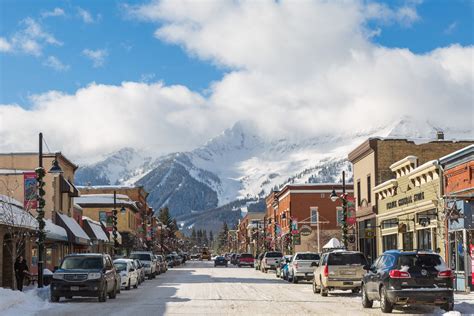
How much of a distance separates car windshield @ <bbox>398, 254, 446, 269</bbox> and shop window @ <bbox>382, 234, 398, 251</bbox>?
29.2 metres

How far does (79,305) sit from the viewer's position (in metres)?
26.3

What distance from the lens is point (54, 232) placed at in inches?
1829

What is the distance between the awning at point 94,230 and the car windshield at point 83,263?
3791 centimetres

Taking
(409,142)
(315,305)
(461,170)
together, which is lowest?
(315,305)

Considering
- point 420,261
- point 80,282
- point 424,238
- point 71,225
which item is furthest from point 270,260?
point 420,261

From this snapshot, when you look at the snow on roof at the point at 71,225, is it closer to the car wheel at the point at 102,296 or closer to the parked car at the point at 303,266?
the parked car at the point at 303,266

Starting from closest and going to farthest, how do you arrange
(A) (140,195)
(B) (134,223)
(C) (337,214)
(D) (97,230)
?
(D) (97,230) < (C) (337,214) < (B) (134,223) < (A) (140,195)

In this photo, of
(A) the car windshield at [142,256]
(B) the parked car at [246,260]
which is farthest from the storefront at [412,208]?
(B) the parked car at [246,260]

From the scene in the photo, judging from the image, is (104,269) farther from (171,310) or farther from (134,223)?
(134,223)

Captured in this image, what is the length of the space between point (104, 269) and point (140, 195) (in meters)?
95.5

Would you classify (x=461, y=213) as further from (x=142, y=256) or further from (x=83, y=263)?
(x=142, y=256)

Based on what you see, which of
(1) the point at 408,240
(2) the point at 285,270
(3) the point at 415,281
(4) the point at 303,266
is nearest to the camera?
(3) the point at 415,281

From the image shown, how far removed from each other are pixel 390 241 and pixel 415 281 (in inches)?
1262

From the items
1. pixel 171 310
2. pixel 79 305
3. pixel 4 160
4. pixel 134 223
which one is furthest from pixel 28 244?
pixel 134 223
